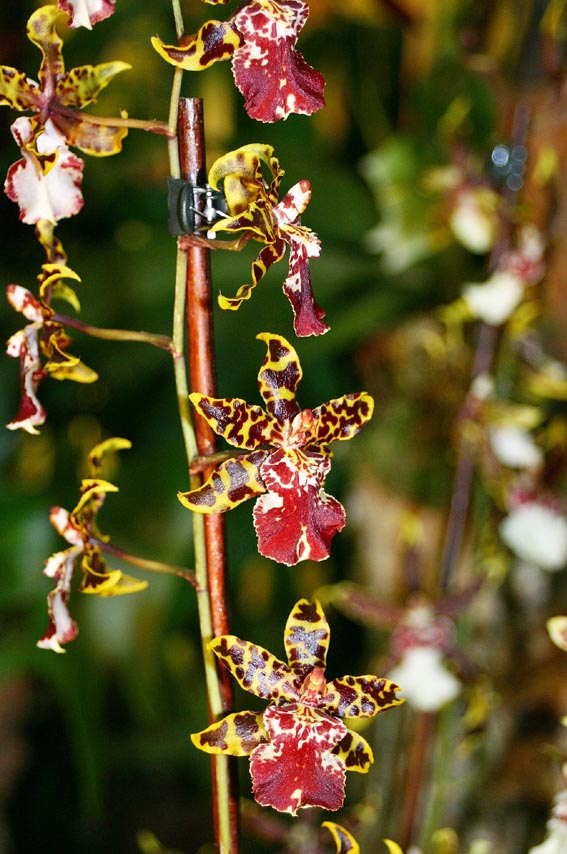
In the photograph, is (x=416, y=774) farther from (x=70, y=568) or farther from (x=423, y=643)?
(x=70, y=568)

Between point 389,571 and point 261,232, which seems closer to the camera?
point 261,232

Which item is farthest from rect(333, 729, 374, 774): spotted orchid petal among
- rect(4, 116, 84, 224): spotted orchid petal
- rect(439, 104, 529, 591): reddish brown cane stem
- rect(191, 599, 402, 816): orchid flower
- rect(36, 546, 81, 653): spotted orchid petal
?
rect(439, 104, 529, 591): reddish brown cane stem

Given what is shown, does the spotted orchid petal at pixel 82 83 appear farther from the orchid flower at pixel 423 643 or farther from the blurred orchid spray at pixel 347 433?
the orchid flower at pixel 423 643

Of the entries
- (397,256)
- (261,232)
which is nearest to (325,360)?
(397,256)

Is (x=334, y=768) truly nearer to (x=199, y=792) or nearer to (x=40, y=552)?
(x=40, y=552)

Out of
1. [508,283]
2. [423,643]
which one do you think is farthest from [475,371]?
[423,643]

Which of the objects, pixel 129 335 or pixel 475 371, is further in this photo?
pixel 475 371

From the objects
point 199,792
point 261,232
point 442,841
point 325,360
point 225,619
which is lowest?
point 199,792
